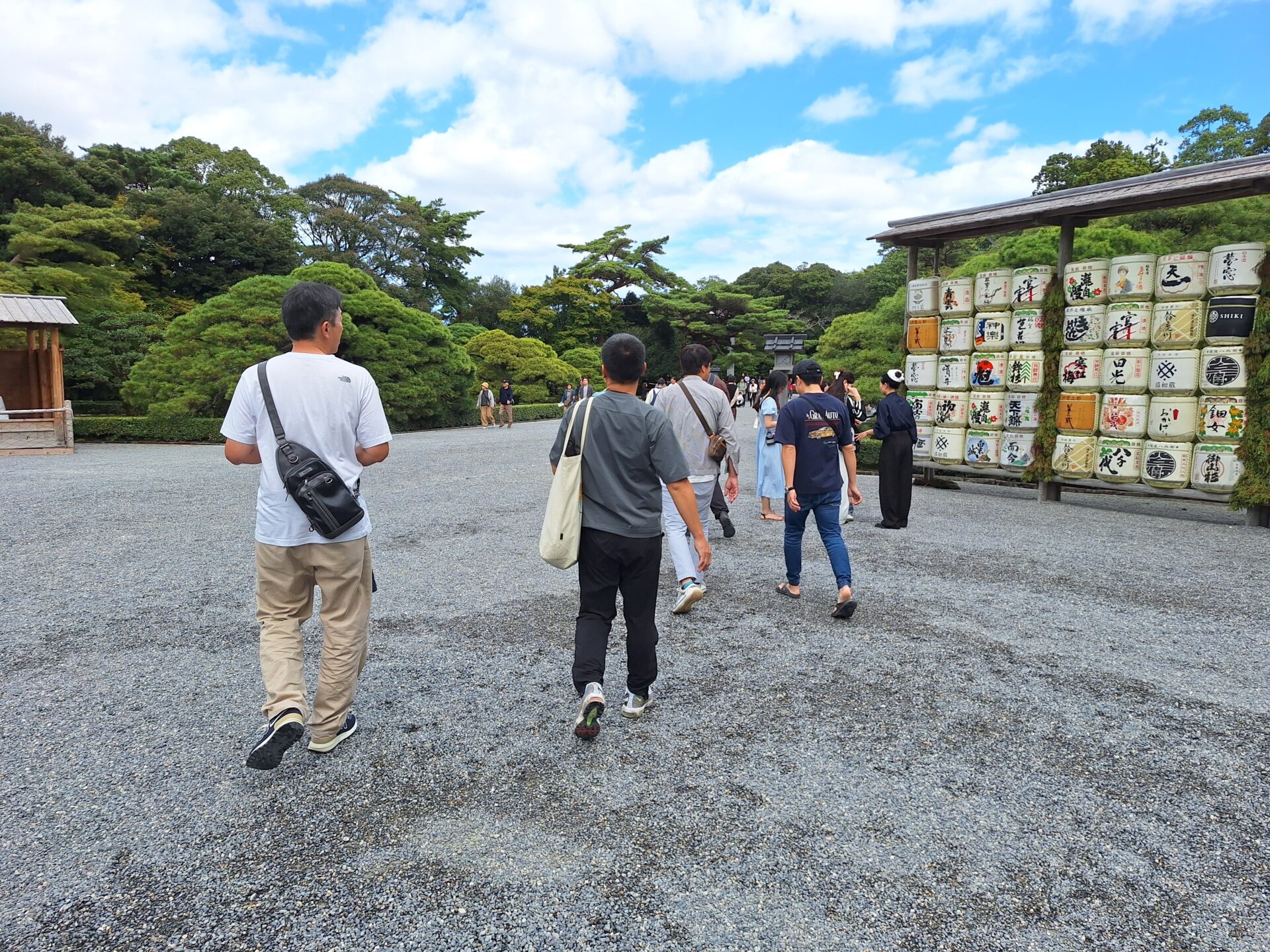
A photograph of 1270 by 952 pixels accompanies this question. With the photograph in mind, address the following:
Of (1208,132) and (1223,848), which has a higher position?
(1208,132)

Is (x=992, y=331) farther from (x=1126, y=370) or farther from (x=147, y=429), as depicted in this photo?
(x=147, y=429)

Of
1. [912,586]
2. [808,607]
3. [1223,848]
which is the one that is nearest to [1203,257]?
[912,586]

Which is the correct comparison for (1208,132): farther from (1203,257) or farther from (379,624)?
(379,624)

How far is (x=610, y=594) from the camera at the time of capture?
301cm

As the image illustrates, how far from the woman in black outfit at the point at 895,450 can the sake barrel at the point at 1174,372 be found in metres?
3.12

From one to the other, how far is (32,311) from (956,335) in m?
17.7

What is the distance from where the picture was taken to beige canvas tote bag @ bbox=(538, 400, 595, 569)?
2885 mm

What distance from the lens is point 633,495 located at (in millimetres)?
2932

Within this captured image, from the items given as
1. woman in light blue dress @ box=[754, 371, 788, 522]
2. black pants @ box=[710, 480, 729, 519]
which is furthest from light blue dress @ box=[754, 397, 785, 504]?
black pants @ box=[710, 480, 729, 519]

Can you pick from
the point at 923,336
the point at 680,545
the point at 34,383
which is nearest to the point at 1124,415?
the point at 923,336

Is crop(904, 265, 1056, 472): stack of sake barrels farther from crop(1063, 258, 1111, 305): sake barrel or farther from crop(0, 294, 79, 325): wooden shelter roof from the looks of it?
crop(0, 294, 79, 325): wooden shelter roof

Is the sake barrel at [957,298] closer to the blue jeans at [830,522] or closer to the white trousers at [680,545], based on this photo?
the blue jeans at [830,522]

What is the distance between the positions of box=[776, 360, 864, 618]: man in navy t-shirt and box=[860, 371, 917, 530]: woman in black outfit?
2592 millimetres

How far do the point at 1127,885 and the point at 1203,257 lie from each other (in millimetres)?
7945
